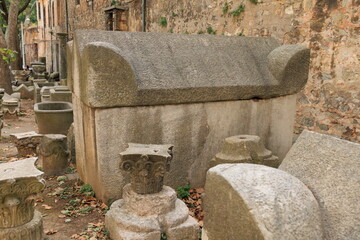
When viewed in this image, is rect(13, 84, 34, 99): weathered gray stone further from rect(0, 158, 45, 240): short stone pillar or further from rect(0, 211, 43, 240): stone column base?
rect(0, 211, 43, 240): stone column base

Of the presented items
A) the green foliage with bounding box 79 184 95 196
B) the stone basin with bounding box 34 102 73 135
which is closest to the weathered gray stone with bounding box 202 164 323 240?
the green foliage with bounding box 79 184 95 196

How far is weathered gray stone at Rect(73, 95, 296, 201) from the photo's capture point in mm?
3355

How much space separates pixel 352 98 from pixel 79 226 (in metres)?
4.53

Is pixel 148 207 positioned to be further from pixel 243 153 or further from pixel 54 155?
pixel 54 155

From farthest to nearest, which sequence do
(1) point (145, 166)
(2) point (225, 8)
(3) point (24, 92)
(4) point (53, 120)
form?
(3) point (24, 92)
(2) point (225, 8)
(4) point (53, 120)
(1) point (145, 166)

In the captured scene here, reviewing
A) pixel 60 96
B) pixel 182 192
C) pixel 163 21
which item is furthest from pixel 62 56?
pixel 182 192

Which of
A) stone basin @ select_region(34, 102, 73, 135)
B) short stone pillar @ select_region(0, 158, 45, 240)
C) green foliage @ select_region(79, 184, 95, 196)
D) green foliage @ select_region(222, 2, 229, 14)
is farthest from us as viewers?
green foliage @ select_region(222, 2, 229, 14)

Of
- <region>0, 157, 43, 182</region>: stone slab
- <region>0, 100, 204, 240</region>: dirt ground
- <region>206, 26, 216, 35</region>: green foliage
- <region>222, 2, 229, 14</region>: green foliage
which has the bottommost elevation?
<region>0, 100, 204, 240</region>: dirt ground

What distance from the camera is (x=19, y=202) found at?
243 centimetres

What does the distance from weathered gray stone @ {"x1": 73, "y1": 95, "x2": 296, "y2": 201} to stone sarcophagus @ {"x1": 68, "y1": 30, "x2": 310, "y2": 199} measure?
1 centimetres

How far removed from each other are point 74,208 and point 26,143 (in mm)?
2540

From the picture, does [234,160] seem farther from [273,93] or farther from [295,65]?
[295,65]

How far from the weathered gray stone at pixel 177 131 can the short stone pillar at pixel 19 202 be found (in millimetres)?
885

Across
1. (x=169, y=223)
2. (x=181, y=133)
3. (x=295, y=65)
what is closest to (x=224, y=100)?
(x=181, y=133)
